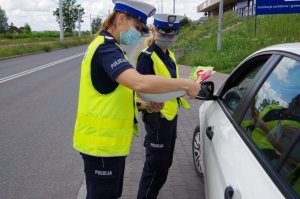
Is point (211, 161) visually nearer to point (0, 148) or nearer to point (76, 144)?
point (76, 144)

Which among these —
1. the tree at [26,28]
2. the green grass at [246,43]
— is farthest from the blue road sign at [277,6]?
the tree at [26,28]

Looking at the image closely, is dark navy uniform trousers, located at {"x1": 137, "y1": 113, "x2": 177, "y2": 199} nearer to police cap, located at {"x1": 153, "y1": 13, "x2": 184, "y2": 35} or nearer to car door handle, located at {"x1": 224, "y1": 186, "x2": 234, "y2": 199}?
police cap, located at {"x1": 153, "y1": 13, "x2": 184, "y2": 35}

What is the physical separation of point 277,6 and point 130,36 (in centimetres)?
1010

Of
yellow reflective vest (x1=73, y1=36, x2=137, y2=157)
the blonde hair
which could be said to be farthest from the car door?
the blonde hair

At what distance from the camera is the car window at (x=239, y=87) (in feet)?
9.86

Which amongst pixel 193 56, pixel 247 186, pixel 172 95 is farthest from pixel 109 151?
pixel 193 56

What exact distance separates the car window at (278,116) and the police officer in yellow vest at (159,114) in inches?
35.2

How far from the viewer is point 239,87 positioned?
3.28 meters

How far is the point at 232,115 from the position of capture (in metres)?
2.87

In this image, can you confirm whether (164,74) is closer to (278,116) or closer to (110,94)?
(110,94)

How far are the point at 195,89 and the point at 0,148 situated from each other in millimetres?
4207

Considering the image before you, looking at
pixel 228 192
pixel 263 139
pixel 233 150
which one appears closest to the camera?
pixel 228 192

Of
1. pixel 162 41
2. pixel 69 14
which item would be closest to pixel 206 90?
pixel 162 41

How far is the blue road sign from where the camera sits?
11.1 meters
